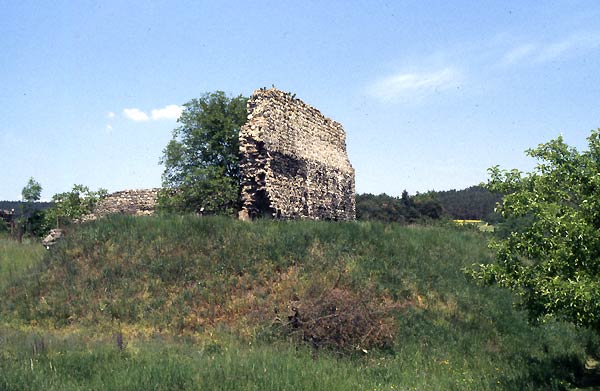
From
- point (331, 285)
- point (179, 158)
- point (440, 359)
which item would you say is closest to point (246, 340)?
point (331, 285)

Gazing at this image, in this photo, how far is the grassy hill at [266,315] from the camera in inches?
320

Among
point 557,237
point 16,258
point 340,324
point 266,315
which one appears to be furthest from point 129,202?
point 557,237

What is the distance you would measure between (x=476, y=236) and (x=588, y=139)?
10.9 meters

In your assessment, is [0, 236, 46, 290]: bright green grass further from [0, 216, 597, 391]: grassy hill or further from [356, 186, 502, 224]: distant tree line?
[356, 186, 502, 224]: distant tree line

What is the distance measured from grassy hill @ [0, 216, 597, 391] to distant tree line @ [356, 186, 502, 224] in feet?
78.8

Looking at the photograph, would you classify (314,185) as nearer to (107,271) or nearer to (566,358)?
(107,271)

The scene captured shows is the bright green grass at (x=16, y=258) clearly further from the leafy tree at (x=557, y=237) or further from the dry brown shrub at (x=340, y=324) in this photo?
the leafy tree at (x=557, y=237)

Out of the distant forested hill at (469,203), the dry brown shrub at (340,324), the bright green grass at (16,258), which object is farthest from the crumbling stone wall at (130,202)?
the distant forested hill at (469,203)

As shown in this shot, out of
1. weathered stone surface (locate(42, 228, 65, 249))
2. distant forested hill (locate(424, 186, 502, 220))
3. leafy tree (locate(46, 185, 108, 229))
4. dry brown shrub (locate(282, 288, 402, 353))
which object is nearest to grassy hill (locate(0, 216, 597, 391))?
dry brown shrub (locate(282, 288, 402, 353))

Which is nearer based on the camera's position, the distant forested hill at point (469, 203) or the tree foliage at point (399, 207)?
the tree foliage at point (399, 207)

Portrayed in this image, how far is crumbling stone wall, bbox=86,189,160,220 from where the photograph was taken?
2434 centimetres

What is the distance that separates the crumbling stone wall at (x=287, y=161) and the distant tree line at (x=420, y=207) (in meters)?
16.8

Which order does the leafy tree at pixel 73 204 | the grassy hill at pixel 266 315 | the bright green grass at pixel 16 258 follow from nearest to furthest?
1. the grassy hill at pixel 266 315
2. the bright green grass at pixel 16 258
3. the leafy tree at pixel 73 204

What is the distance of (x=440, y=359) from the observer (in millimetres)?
10203
